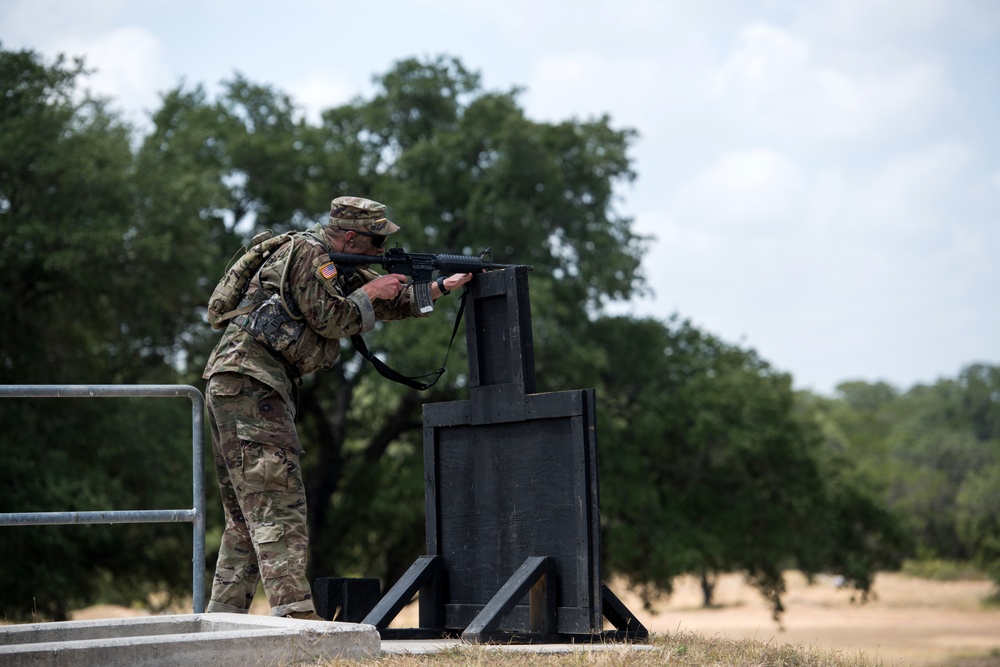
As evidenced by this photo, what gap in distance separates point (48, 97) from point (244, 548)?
16.8 meters

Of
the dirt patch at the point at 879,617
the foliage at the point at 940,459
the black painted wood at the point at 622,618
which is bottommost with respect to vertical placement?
the dirt patch at the point at 879,617

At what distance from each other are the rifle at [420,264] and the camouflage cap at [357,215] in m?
0.15

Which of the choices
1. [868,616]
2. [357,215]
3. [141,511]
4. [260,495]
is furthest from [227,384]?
[868,616]

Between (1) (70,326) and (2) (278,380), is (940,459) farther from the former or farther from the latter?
(2) (278,380)

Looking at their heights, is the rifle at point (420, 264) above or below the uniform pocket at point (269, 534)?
above

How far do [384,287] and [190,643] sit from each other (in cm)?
206

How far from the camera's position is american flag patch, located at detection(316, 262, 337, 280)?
5.29 metres

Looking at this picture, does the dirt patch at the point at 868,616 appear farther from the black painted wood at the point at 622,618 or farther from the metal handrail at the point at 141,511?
the metal handrail at the point at 141,511

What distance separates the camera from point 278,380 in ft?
17.6

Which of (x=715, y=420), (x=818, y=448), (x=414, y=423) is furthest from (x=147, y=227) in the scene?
(x=818, y=448)

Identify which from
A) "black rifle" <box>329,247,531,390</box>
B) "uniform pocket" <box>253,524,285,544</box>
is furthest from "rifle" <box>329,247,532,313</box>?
"uniform pocket" <box>253,524,285,544</box>

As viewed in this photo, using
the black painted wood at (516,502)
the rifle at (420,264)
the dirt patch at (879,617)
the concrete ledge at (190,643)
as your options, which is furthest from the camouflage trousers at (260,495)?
the dirt patch at (879,617)

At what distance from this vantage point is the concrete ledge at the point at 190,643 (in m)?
3.91

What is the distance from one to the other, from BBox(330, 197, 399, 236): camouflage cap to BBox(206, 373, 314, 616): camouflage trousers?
92cm
